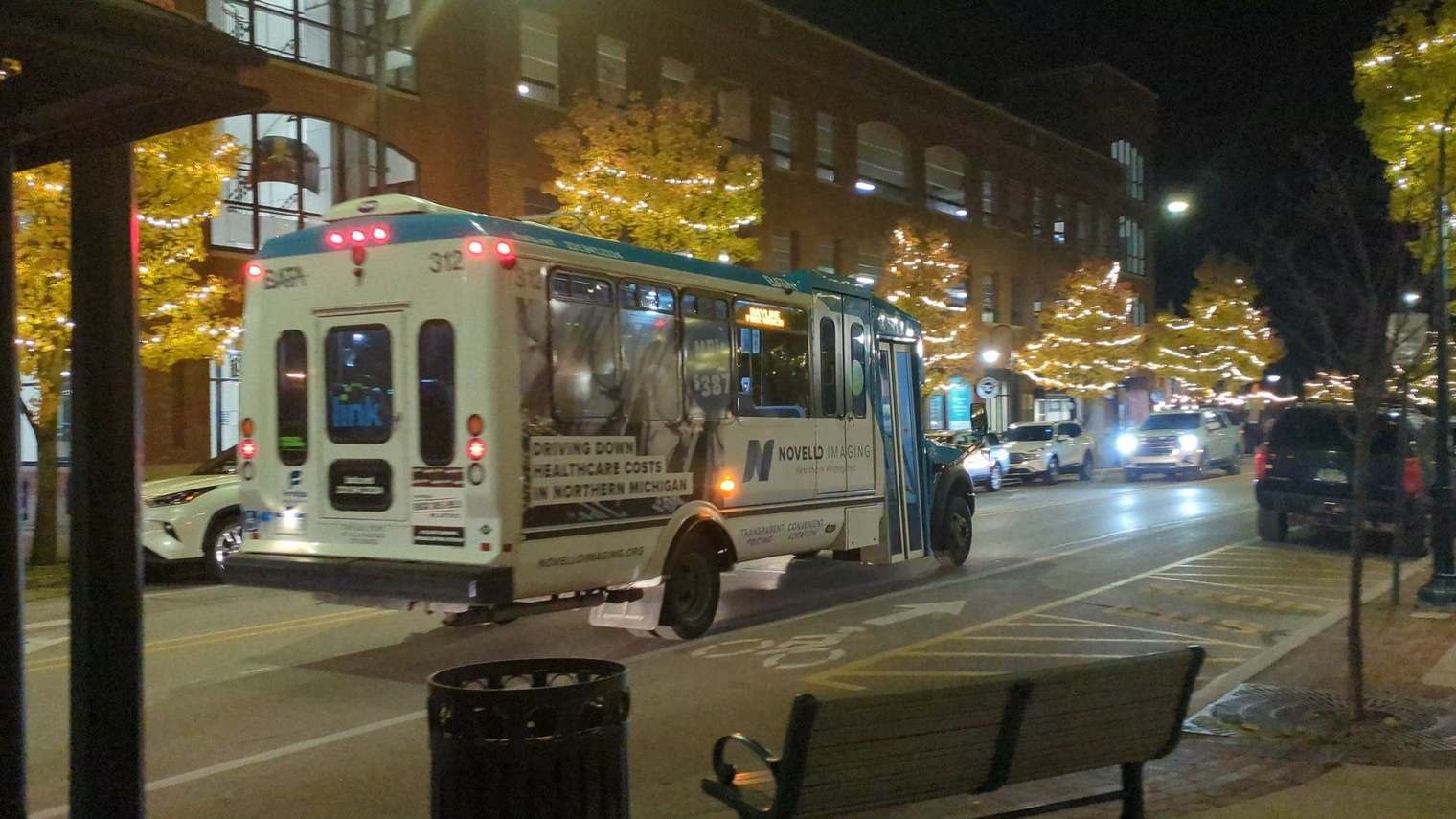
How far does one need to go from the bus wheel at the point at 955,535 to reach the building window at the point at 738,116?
66.5ft

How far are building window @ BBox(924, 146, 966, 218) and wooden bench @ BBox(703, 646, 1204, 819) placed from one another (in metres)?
39.5

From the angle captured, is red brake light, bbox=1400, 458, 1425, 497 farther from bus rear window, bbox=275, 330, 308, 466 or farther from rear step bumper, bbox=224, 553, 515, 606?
bus rear window, bbox=275, 330, 308, 466

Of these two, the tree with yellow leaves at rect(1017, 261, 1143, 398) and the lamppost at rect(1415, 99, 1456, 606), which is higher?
the tree with yellow leaves at rect(1017, 261, 1143, 398)

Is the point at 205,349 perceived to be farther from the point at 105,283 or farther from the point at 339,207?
the point at 105,283

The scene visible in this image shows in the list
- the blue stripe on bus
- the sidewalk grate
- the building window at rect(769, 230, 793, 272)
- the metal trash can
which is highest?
the building window at rect(769, 230, 793, 272)

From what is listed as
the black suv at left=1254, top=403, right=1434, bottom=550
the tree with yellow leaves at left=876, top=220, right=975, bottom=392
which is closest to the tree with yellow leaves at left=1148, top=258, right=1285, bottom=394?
the tree with yellow leaves at left=876, top=220, right=975, bottom=392

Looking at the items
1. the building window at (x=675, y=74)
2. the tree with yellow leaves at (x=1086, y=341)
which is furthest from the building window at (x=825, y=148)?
the tree with yellow leaves at (x=1086, y=341)

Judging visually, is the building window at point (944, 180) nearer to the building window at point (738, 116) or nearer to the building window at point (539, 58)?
the building window at point (738, 116)

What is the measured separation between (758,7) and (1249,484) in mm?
18153

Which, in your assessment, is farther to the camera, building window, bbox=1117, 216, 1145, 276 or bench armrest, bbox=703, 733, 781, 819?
building window, bbox=1117, 216, 1145, 276

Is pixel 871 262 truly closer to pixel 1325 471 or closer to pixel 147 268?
pixel 1325 471

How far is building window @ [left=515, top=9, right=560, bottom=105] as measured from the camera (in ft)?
89.5

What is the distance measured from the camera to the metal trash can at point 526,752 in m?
3.94

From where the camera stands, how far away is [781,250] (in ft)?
120
